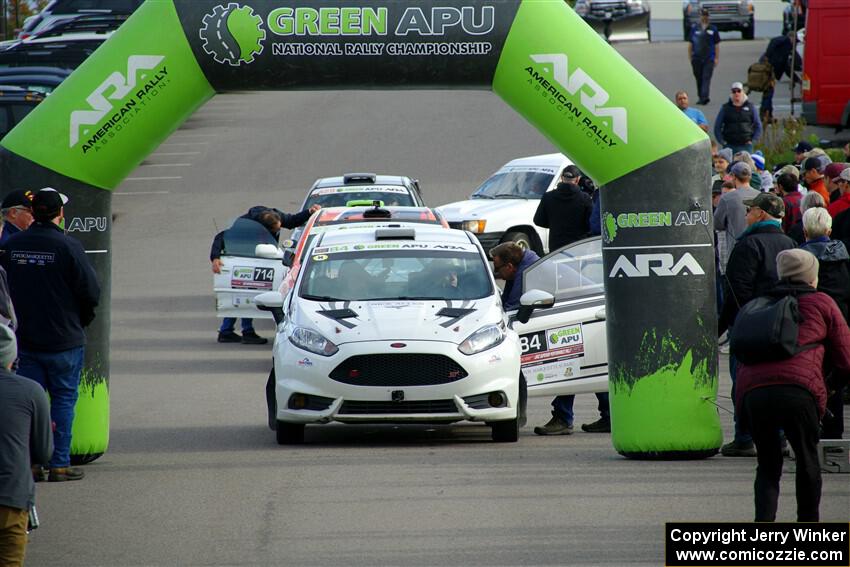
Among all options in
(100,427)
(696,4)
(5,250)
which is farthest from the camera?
(696,4)

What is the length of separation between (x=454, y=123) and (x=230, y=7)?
30.4 m

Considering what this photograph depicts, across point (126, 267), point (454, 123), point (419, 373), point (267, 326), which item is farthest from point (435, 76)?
point (454, 123)

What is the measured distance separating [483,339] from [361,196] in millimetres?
9997

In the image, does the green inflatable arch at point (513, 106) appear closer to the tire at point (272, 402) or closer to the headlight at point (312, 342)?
the headlight at point (312, 342)

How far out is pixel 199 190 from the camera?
3388cm

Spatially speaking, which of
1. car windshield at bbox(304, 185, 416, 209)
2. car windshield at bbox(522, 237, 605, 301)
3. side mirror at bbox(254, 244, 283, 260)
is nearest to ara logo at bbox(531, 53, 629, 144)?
car windshield at bbox(522, 237, 605, 301)

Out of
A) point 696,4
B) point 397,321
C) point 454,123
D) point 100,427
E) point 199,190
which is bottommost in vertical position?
point 100,427

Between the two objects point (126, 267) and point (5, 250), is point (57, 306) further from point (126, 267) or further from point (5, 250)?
point (126, 267)

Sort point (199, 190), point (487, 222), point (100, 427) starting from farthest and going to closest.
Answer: point (199, 190)
point (487, 222)
point (100, 427)

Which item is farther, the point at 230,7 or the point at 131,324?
the point at 131,324

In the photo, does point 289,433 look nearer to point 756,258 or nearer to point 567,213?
point 756,258

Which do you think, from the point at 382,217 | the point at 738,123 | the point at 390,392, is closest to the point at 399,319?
the point at 390,392

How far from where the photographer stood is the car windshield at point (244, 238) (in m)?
19.1

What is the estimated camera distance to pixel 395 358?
11.5 m
